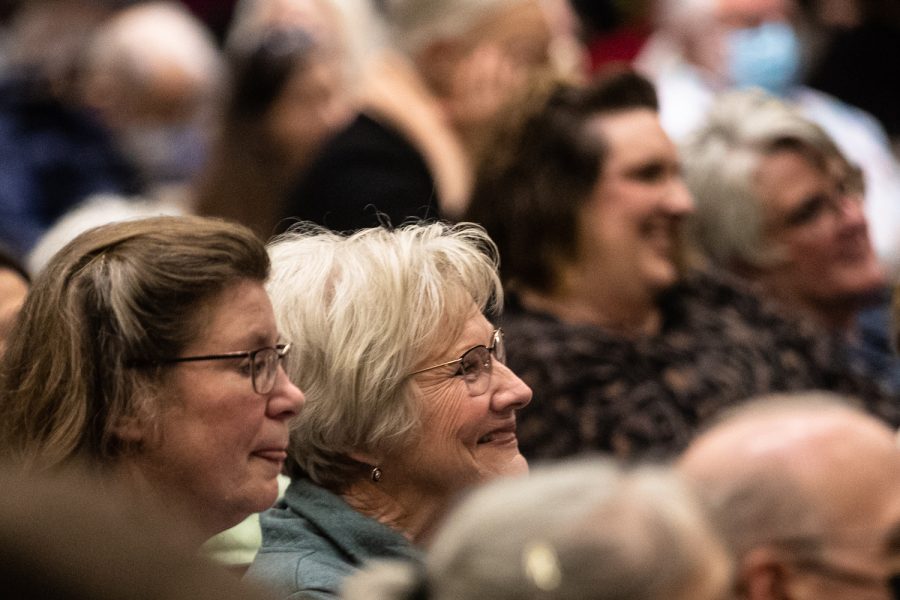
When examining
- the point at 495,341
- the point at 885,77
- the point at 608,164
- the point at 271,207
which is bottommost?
the point at 885,77

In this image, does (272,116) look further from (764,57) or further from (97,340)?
(97,340)

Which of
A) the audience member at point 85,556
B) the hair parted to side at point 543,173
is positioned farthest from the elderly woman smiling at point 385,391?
the audience member at point 85,556

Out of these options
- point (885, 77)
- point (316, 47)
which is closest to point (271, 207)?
point (316, 47)

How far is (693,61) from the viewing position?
19.1 feet

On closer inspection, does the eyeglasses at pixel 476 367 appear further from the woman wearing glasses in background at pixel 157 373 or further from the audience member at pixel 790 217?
the audience member at pixel 790 217

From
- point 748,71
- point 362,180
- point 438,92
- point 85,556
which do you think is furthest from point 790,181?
point 85,556

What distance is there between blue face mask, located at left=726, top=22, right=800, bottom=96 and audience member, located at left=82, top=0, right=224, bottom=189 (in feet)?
6.89

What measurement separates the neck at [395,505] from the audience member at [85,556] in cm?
170

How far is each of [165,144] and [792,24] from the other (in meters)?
2.76

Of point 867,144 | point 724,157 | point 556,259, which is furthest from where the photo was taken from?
point 867,144

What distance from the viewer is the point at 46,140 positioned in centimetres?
501

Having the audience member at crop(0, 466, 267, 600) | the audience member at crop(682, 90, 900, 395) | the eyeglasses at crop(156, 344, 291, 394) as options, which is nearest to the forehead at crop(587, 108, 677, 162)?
the audience member at crop(682, 90, 900, 395)

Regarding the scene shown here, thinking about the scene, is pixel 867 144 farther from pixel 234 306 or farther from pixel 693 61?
pixel 234 306

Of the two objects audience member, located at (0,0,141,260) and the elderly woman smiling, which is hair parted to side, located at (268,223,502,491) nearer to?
the elderly woman smiling
